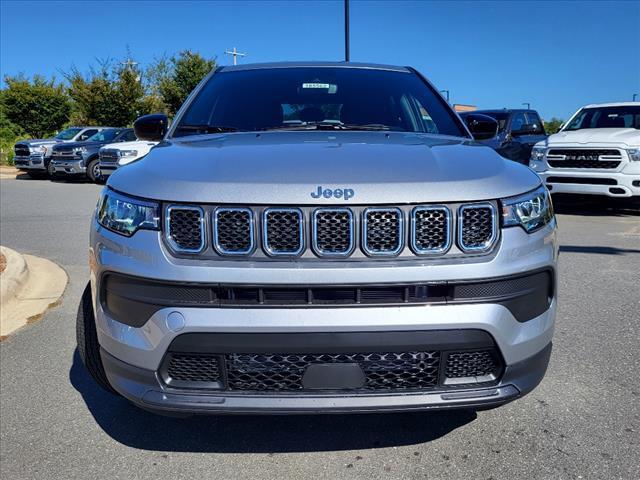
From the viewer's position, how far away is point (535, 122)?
14391mm

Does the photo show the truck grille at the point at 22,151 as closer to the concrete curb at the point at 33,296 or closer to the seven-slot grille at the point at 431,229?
the concrete curb at the point at 33,296

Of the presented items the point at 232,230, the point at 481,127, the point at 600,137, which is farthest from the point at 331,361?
the point at 600,137

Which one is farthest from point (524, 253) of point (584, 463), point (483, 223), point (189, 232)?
point (189, 232)

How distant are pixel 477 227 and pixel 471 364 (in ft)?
1.70

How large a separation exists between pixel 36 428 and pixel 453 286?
2209 millimetres

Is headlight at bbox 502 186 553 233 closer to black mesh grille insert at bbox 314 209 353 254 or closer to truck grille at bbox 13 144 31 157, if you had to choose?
black mesh grille insert at bbox 314 209 353 254

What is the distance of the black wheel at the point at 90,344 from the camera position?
259cm

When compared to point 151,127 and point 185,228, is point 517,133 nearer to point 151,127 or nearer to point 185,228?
point 151,127

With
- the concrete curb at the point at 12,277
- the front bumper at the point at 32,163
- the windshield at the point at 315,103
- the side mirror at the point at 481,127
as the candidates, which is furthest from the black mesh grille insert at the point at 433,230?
the front bumper at the point at 32,163

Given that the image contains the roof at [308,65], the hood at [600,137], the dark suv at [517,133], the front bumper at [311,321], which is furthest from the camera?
the dark suv at [517,133]

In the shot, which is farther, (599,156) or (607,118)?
(607,118)

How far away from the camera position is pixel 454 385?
7.16 ft

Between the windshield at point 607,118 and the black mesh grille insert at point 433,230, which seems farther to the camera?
the windshield at point 607,118

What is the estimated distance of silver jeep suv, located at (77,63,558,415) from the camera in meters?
2.05
